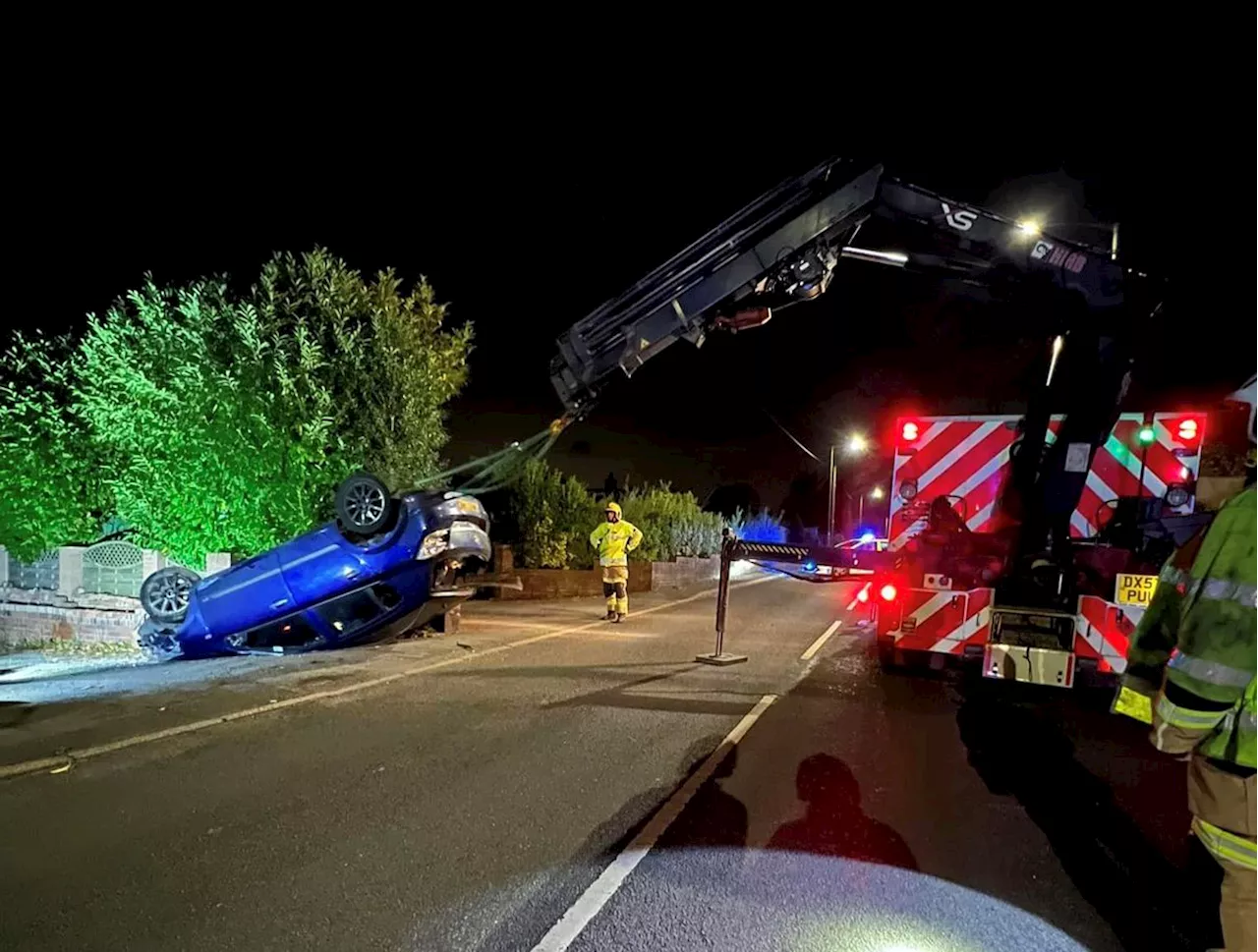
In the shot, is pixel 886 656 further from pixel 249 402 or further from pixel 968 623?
pixel 249 402

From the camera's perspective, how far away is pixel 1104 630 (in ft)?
21.3

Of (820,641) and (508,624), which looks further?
(508,624)

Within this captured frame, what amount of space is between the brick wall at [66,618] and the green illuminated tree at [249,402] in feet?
3.15

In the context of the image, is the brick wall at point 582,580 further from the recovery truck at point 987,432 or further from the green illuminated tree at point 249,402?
the recovery truck at point 987,432

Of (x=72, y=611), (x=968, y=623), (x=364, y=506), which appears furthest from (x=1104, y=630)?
(x=72, y=611)

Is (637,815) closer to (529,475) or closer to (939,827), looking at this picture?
(939,827)

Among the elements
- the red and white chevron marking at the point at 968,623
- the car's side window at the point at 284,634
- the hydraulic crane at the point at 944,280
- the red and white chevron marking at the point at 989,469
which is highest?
the hydraulic crane at the point at 944,280

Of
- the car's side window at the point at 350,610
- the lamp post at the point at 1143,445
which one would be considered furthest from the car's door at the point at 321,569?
the lamp post at the point at 1143,445

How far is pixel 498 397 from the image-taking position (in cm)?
2520

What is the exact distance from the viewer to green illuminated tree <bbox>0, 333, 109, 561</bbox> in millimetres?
11719

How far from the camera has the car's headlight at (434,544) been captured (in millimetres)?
8664

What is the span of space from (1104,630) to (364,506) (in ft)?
22.7

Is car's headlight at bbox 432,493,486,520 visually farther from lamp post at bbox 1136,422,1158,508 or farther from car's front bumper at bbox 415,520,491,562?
lamp post at bbox 1136,422,1158,508

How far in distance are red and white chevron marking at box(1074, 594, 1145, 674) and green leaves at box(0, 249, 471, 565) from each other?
8.35 metres
